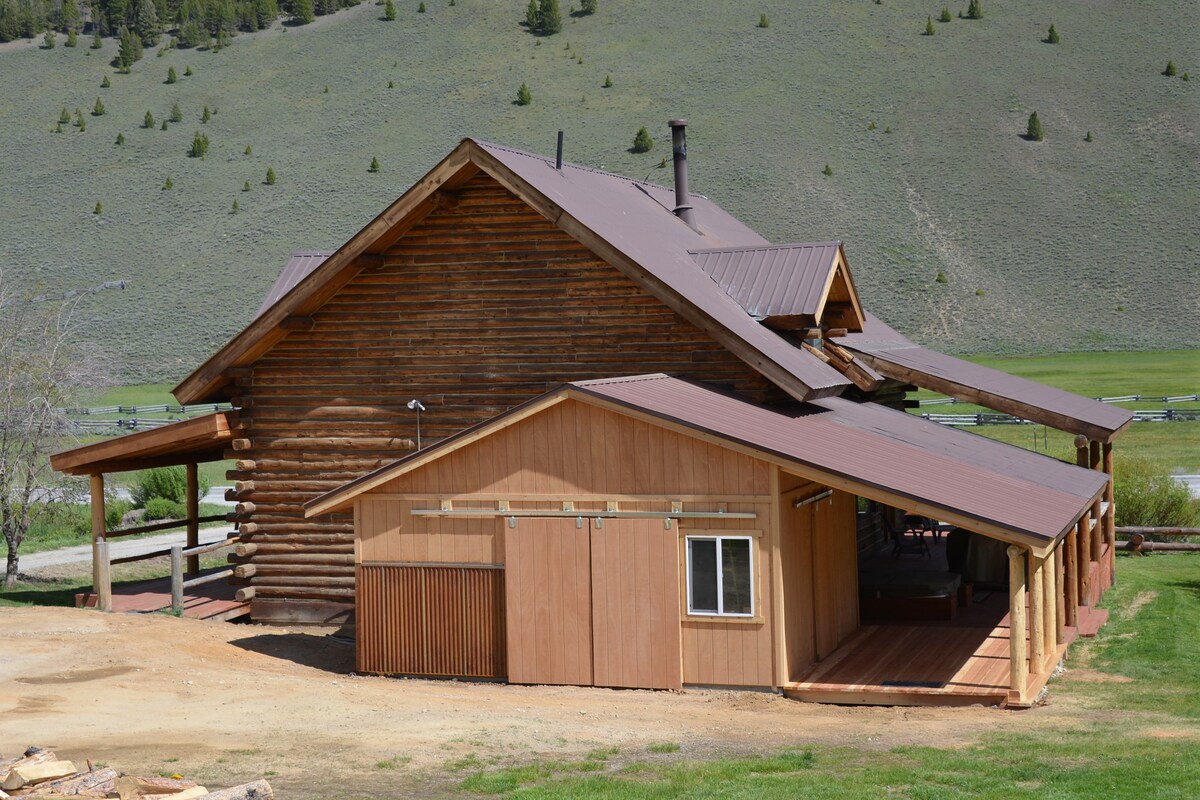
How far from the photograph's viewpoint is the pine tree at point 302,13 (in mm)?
177125

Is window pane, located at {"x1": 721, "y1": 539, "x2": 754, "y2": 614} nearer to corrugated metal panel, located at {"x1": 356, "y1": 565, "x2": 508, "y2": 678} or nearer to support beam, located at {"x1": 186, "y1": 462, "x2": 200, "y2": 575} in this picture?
corrugated metal panel, located at {"x1": 356, "y1": 565, "x2": 508, "y2": 678}

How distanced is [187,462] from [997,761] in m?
15.5

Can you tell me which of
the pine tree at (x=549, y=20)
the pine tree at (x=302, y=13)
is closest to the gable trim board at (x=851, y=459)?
the pine tree at (x=549, y=20)

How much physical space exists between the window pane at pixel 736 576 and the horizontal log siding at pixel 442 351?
3.40 metres

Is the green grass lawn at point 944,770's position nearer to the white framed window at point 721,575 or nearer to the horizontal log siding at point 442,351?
the white framed window at point 721,575

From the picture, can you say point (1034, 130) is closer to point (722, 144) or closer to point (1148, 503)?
point (722, 144)

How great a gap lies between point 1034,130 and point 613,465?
4602 inches

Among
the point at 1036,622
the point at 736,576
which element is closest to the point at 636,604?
the point at 736,576

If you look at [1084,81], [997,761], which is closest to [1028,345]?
[1084,81]

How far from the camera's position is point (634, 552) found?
621 inches

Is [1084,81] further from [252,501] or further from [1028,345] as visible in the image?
[252,501]

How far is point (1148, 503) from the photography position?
3092cm

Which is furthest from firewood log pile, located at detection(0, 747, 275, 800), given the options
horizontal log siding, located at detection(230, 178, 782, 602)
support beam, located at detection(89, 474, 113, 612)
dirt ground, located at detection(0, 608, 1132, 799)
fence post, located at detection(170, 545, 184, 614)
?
support beam, located at detection(89, 474, 113, 612)

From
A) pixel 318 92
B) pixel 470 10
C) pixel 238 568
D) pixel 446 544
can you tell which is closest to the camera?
pixel 446 544
